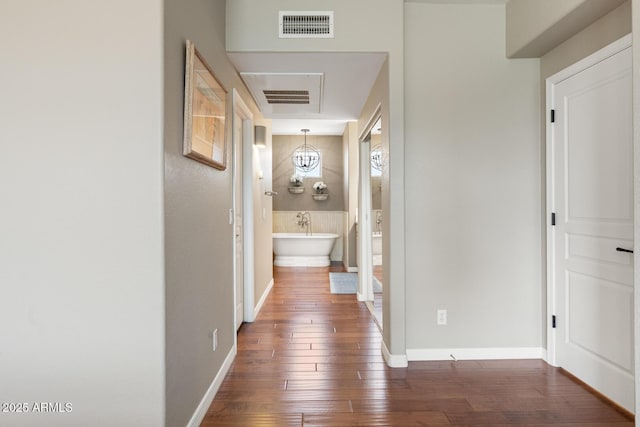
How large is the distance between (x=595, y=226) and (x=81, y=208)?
9.10ft

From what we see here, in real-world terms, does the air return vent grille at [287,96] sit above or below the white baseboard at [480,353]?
above

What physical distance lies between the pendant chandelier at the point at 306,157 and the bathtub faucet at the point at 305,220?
37.5 inches

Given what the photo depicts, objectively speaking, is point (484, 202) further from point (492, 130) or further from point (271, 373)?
point (271, 373)

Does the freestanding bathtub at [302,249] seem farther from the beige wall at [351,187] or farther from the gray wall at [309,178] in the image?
the gray wall at [309,178]

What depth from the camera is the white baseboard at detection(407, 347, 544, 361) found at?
8.56 feet

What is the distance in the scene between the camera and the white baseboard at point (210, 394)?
5.84 ft

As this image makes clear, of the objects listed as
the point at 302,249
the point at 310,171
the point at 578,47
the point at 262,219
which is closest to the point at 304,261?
the point at 302,249

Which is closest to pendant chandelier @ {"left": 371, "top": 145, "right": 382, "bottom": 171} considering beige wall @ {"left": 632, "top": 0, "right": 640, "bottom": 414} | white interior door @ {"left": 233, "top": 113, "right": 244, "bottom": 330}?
white interior door @ {"left": 233, "top": 113, "right": 244, "bottom": 330}

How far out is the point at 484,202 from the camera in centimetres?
A: 262

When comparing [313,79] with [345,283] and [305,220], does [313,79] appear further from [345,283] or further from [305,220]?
[305,220]

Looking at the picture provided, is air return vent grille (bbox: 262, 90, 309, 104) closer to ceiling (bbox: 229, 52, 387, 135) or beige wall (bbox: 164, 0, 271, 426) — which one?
ceiling (bbox: 229, 52, 387, 135)

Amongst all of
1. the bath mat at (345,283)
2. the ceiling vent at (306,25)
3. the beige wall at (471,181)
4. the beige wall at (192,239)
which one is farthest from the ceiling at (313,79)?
the bath mat at (345,283)

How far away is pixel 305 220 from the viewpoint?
755cm

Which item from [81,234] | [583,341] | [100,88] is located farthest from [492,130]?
[81,234]
